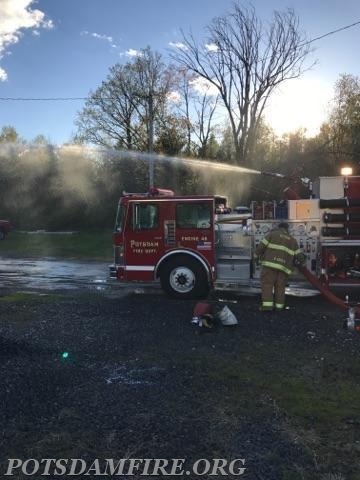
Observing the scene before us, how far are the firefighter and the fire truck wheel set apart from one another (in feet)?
5.00

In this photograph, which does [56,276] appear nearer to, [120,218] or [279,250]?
[120,218]

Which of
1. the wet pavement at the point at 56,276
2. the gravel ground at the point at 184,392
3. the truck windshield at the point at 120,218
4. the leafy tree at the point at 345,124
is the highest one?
the leafy tree at the point at 345,124

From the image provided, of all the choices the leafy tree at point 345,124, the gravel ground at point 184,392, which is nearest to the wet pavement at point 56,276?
the gravel ground at point 184,392

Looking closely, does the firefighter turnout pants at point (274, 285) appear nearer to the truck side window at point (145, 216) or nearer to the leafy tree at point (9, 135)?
the truck side window at point (145, 216)

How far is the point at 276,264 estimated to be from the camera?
8.58 meters

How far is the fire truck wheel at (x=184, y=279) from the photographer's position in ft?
32.2

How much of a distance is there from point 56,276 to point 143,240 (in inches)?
194

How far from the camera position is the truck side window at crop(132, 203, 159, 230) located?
10.0 meters

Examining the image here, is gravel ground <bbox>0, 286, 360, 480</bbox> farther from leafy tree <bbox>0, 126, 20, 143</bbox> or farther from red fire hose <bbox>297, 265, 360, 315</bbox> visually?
leafy tree <bbox>0, 126, 20, 143</bbox>

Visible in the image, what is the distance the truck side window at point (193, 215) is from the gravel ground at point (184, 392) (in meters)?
2.37

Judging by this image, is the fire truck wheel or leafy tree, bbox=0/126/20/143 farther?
leafy tree, bbox=0/126/20/143

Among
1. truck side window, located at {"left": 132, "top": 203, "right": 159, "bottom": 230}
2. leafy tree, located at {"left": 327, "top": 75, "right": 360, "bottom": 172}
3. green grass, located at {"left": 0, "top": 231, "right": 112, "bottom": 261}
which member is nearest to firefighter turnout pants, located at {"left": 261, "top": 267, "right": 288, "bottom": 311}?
truck side window, located at {"left": 132, "top": 203, "right": 159, "bottom": 230}

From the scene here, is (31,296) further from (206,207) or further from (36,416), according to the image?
(36,416)

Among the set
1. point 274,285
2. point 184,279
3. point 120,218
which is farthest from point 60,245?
point 274,285
